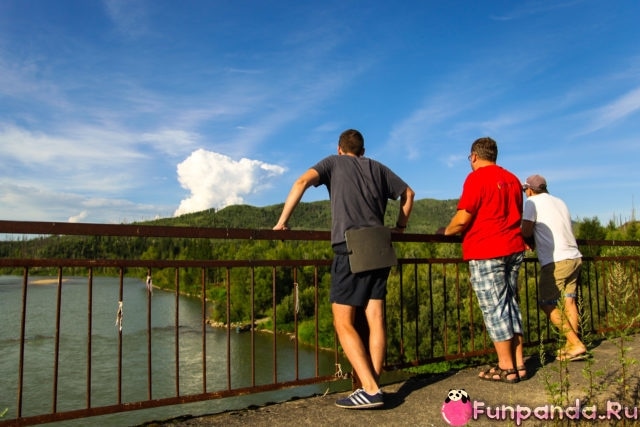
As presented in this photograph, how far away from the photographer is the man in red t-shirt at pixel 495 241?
3.26 m

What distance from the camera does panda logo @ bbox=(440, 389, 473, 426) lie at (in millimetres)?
2762

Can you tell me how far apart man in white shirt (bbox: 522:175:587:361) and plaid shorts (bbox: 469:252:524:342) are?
74 cm

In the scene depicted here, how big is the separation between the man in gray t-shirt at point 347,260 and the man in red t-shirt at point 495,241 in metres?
0.66

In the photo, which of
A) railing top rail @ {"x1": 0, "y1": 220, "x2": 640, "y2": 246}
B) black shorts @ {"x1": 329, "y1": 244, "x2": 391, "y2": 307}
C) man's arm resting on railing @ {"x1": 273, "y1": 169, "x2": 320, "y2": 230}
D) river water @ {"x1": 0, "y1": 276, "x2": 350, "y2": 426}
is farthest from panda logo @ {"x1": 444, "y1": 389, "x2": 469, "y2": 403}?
river water @ {"x1": 0, "y1": 276, "x2": 350, "y2": 426}

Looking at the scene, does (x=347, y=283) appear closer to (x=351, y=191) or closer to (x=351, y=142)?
(x=351, y=191)

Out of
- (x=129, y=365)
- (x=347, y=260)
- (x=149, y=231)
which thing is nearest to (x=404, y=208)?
(x=347, y=260)

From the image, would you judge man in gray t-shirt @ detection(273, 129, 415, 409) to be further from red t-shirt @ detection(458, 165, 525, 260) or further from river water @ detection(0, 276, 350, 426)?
river water @ detection(0, 276, 350, 426)

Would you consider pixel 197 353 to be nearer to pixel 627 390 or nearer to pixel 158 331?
pixel 158 331

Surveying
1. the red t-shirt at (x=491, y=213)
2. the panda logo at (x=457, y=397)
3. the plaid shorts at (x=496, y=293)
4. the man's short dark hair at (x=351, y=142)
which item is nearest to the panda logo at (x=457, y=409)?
the panda logo at (x=457, y=397)

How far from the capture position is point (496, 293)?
3.30 meters

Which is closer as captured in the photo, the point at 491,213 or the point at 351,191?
the point at 351,191

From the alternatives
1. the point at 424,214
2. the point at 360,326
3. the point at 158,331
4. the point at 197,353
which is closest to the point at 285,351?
the point at 197,353

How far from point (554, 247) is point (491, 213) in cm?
109

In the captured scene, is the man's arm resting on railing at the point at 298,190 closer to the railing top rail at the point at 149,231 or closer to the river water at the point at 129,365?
the railing top rail at the point at 149,231
